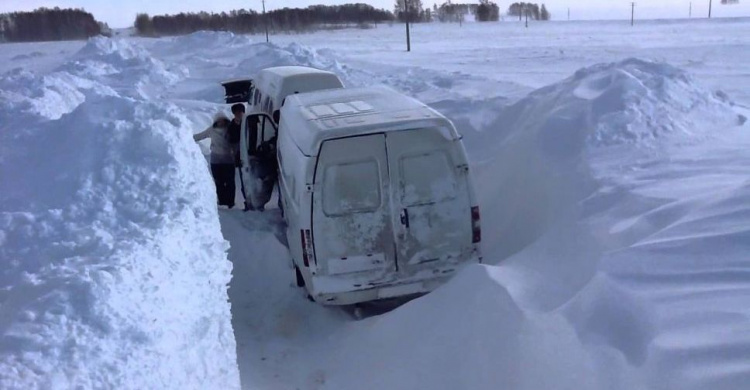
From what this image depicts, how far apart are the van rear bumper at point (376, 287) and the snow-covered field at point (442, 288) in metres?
0.25

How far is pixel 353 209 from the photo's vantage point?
6.19m

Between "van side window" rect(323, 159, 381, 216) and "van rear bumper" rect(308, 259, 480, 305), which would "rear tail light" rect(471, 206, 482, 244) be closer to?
"van rear bumper" rect(308, 259, 480, 305)

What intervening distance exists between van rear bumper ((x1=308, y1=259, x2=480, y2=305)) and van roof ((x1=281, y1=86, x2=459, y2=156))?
122 centimetres

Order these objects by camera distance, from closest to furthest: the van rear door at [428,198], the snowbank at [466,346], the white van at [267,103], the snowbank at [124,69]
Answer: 1. the snowbank at [466,346]
2. the van rear door at [428,198]
3. the white van at [267,103]
4. the snowbank at [124,69]

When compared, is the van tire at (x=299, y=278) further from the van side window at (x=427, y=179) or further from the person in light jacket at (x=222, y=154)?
the person in light jacket at (x=222, y=154)

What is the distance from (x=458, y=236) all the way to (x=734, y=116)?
5499 mm

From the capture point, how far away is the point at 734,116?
948 centimetres

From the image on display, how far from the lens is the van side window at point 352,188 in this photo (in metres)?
6.12

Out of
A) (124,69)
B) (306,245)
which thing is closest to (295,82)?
(306,245)

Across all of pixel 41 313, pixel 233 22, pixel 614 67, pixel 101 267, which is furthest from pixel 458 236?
pixel 233 22

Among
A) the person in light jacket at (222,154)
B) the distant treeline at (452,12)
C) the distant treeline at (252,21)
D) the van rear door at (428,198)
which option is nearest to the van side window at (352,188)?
the van rear door at (428,198)

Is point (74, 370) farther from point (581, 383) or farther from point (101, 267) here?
point (581, 383)

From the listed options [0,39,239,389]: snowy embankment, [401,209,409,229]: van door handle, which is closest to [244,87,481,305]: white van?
[401,209,409,229]: van door handle

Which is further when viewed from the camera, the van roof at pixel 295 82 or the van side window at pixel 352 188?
the van roof at pixel 295 82
